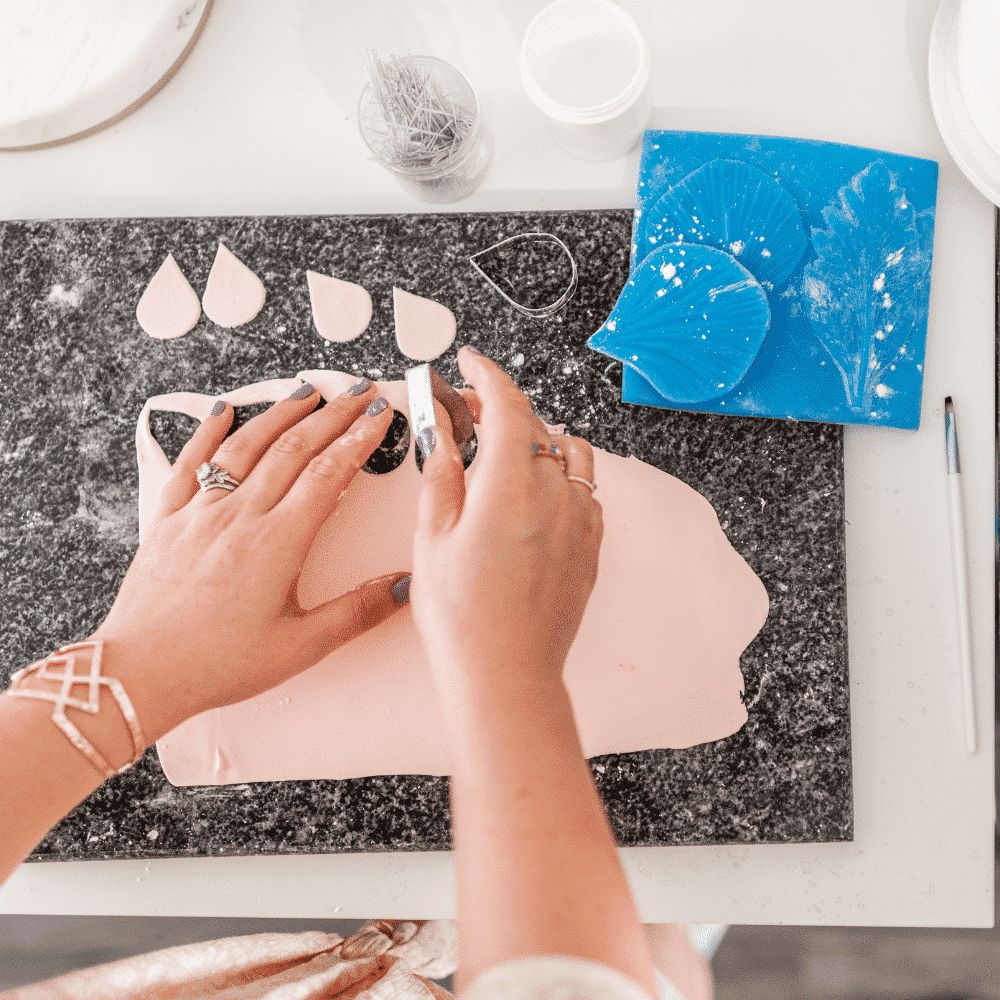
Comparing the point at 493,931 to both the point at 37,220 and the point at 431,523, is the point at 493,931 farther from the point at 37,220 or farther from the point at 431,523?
the point at 37,220

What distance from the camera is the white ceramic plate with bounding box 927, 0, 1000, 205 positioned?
68 centimetres

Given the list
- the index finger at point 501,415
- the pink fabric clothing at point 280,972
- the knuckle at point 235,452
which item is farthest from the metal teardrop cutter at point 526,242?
the pink fabric clothing at point 280,972

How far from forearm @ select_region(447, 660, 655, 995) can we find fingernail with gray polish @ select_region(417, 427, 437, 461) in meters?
0.17

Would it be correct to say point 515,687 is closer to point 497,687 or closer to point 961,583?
point 497,687

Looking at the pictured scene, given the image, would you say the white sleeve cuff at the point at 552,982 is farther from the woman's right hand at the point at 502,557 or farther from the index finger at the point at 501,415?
the index finger at the point at 501,415

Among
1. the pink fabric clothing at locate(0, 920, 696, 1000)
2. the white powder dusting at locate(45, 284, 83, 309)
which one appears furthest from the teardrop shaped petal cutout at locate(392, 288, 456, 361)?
the pink fabric clothing at locate(0, 920, 696, 1000)

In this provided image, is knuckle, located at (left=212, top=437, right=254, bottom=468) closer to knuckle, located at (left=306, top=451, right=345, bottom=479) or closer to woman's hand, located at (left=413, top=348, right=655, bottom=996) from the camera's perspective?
knuckle, located at (left=306, top=451, right=345, bottom=479)

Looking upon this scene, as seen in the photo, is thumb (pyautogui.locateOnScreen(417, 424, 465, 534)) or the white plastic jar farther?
the white plastic jar

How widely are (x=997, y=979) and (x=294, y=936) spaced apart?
883mm

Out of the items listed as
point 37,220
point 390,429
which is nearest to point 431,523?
point 390,429

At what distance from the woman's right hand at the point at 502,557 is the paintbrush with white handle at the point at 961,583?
31 cm

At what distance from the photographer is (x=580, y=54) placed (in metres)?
0.70

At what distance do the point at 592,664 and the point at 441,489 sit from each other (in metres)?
0.23

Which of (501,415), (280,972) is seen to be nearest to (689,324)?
(501,415)
